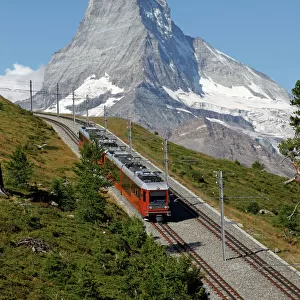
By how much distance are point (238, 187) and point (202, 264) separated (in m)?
43.4

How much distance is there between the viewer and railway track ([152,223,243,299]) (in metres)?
32.3

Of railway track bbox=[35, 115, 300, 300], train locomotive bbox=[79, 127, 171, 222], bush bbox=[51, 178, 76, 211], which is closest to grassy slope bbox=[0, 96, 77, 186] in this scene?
train locomotive bbox=[79, 127, 171, 222]

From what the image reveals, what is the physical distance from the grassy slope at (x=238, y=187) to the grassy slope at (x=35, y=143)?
15.1 m

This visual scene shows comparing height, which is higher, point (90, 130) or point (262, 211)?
point (90, 130)

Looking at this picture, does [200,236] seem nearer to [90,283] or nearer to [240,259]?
[240,259]

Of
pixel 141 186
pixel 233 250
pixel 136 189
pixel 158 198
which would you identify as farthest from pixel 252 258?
pixel 136 189

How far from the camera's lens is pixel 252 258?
3962 cm

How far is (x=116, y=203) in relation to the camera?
177ft

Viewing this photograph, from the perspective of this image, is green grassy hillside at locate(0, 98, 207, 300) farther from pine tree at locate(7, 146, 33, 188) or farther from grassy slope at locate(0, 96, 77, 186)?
grassy slope at locate(0, 96, 77, 186)

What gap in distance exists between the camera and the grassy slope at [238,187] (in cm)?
4756

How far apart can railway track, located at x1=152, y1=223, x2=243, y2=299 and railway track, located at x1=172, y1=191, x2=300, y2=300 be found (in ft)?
10.7

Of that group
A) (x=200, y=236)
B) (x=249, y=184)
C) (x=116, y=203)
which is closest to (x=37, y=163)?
(x=116, y=203)

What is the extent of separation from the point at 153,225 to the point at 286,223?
13.7 metres

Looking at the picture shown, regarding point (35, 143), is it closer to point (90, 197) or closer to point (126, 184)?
point (126, 184)
